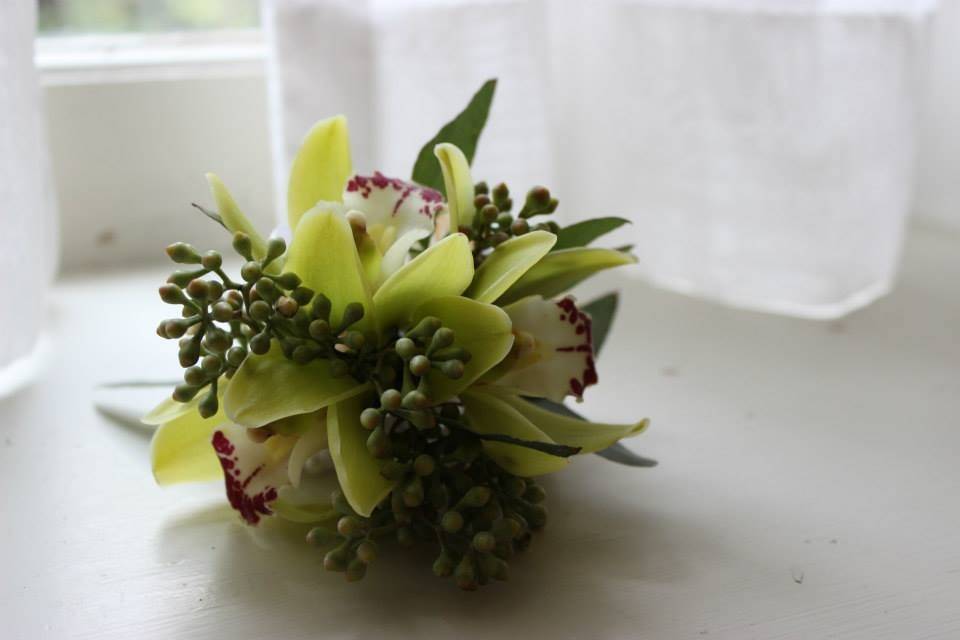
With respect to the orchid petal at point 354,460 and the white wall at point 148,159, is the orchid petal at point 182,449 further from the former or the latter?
the white wall at point 148,159

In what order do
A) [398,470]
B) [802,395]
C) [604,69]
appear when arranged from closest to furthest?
[398,470] → [802,395] → [604,69]

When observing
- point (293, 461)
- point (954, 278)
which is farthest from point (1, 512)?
point (954, 278)

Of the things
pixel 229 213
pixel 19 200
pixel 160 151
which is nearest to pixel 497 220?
pixel 229 213

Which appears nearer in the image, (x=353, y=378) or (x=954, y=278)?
(x=353, y=378)

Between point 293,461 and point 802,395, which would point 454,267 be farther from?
point 802,395

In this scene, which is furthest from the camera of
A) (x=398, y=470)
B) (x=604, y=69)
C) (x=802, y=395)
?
(x=604, y=69)

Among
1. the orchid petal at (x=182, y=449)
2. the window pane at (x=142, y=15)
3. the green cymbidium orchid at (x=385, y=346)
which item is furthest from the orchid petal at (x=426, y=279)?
the window pane at (x=142, y=15)

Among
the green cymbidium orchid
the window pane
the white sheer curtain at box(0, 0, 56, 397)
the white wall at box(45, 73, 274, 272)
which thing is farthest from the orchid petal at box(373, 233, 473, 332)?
the window pane
